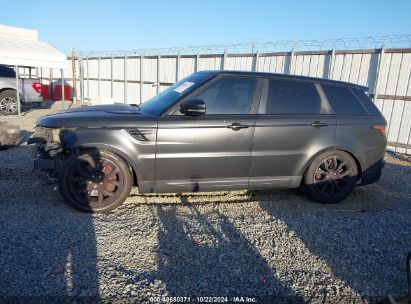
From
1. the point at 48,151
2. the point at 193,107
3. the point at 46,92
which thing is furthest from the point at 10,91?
the point at 193,107

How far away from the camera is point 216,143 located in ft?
13.6

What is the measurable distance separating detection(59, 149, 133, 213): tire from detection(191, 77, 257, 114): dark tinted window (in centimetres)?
129

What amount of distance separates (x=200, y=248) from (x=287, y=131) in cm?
200

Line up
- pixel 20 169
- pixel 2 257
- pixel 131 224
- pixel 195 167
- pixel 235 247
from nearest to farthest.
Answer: pixel 2 257, pixel 235 247, pixel 131 224, pixel 195 167, pixel 20 169

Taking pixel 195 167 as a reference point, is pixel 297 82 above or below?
above

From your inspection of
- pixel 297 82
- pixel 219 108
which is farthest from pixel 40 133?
pixel 297 82

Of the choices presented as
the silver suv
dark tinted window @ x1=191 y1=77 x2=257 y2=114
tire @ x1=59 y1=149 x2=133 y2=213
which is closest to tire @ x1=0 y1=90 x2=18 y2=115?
the silver suv

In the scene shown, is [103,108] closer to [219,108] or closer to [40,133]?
[40,133]

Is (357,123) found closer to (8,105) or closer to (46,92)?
(8,105)

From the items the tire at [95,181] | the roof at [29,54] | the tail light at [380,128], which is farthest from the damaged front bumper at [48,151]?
the roof at [29,54]

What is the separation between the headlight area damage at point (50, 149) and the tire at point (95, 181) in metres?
0.22

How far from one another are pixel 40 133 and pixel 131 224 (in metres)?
1.70

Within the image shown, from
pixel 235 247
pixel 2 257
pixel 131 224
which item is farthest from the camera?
pixel 131 224

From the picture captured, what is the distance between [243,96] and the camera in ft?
14.3
